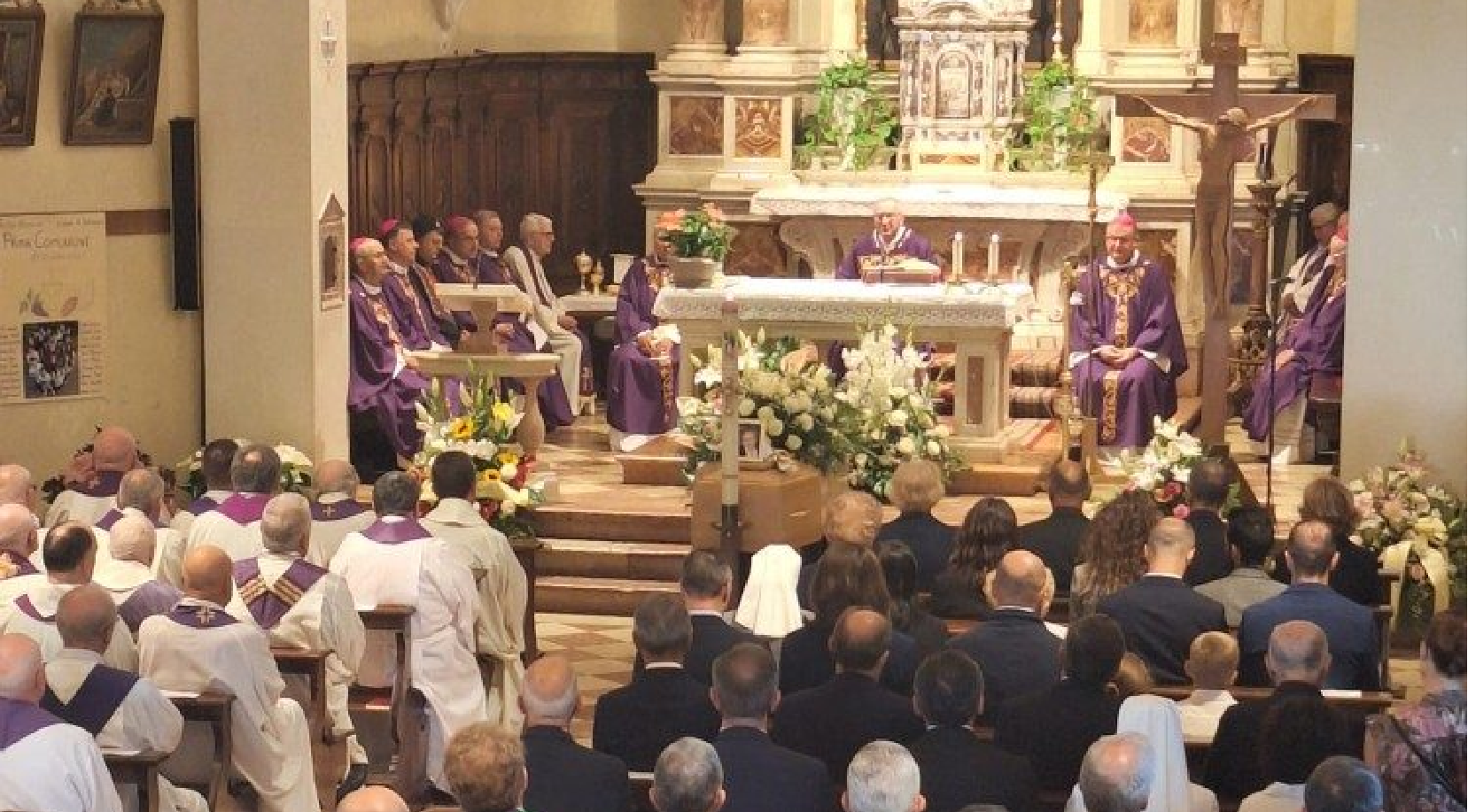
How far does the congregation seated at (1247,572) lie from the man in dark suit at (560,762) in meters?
Answer: 2.85

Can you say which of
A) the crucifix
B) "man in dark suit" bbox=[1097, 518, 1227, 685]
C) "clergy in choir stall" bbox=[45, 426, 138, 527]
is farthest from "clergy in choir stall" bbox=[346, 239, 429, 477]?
"man in dark suit" bbox=[1097, 518, 1227, 685]

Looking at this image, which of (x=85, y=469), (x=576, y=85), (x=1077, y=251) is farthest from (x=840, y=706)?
(x=576, y=85)

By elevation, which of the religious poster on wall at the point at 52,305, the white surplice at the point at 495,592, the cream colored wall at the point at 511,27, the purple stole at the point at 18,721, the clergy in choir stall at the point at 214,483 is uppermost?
the cream colored wall at the point at 511,27

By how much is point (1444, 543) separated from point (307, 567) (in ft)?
16.7

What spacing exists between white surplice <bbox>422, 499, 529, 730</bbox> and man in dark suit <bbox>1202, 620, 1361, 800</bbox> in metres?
3.51

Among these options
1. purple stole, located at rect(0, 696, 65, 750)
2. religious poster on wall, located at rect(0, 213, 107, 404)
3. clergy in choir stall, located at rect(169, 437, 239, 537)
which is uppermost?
religious poster on wall, located at rect(0, 213, 107, 404)

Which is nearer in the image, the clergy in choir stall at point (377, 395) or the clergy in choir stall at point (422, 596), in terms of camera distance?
the clergy in choir stall at point (422, 596)

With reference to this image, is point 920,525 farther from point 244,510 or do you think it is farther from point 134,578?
point 134,578

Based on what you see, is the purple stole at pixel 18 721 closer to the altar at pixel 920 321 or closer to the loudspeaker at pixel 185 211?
the loudspeaker at pixel 185 211

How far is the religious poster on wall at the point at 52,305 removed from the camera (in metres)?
12.5

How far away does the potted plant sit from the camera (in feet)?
48.0

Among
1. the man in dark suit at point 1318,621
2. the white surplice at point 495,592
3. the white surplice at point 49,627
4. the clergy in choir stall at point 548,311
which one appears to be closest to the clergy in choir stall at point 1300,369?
the clergy in choir stall at point 548,311

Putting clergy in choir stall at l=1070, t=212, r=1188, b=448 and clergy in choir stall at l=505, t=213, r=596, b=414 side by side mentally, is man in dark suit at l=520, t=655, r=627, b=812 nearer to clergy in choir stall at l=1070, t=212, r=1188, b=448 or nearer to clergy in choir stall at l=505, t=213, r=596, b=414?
clergy in choir stall at l=1070, t=212, r=1188, b=448

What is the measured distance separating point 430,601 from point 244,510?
826 millimetres
